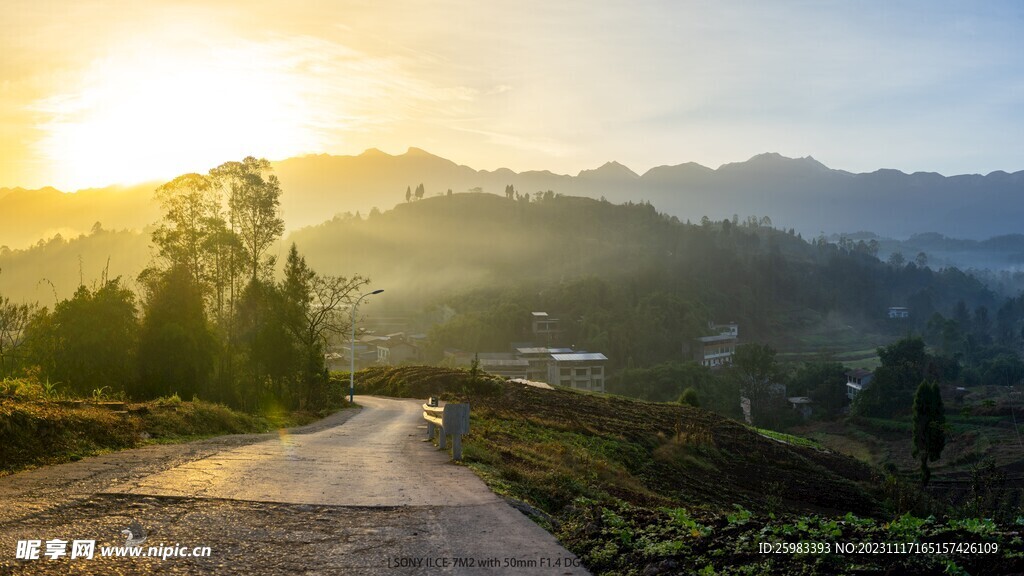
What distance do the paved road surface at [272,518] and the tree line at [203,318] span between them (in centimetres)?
1550

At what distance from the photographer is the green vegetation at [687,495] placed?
5.96 metres

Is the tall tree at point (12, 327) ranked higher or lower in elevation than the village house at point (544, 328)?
higher

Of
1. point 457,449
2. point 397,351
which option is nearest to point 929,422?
point 457,449

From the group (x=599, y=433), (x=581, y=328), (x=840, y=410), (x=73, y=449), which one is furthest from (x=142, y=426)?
(x=581, y=328)

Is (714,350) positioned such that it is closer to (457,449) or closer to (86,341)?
(86,341)

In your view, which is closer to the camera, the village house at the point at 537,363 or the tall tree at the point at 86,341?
the tall tree at the point at 86,341

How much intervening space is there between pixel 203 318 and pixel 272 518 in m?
23.9

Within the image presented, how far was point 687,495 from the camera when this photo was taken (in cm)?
2086

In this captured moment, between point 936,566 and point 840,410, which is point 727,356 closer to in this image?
point 840,410

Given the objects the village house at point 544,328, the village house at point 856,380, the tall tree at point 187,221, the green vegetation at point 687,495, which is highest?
A: the tall tree at point 187,221

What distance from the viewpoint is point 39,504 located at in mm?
7609

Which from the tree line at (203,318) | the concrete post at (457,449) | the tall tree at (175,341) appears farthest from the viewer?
the tall tree at (175,341)

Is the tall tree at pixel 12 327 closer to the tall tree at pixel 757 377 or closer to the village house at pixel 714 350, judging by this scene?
the tall tree at pixel 757 377

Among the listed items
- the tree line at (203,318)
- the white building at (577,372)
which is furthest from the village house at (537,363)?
the tree line at (203,318)
